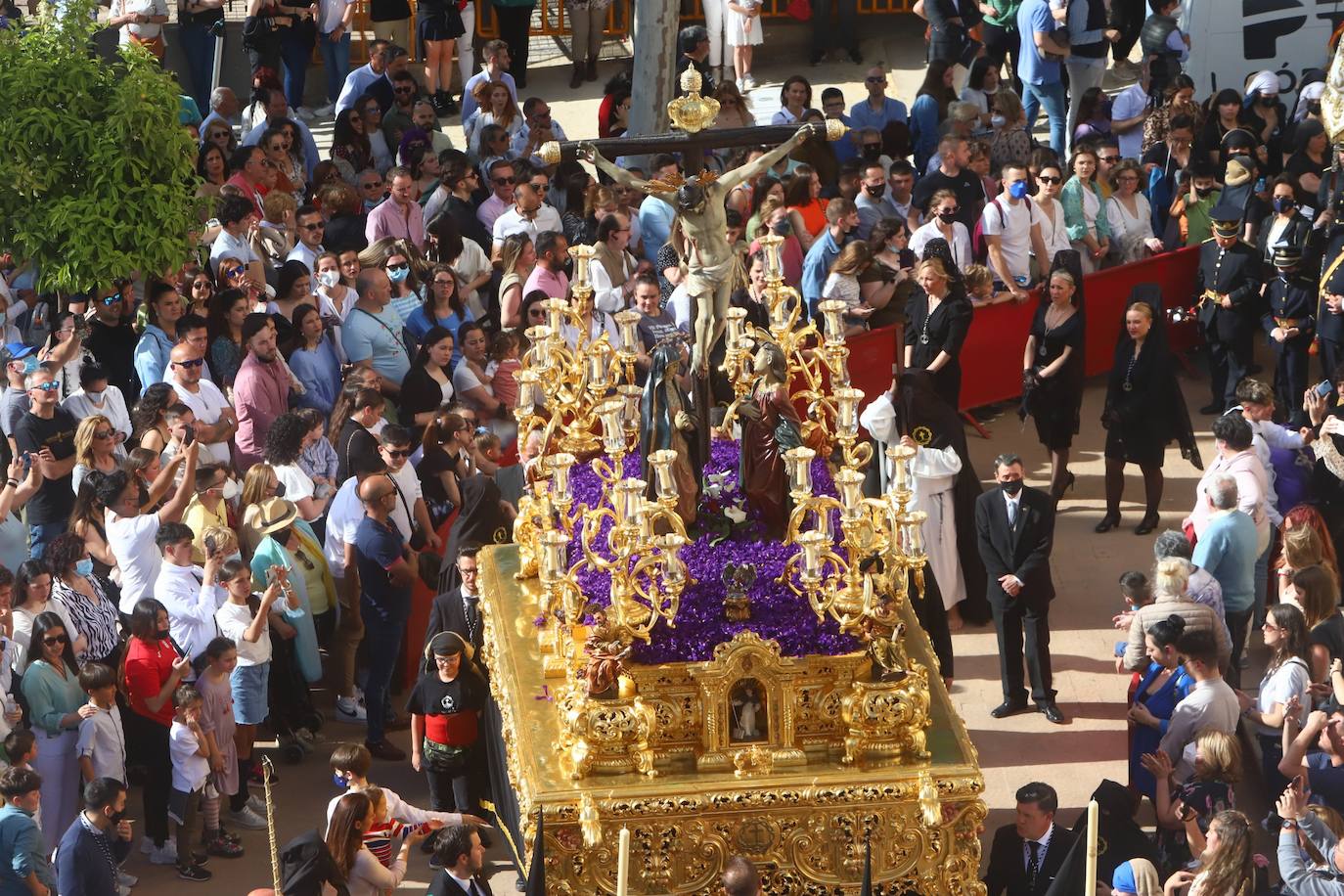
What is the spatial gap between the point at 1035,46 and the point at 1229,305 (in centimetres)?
455

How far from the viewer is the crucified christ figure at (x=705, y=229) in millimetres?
10477

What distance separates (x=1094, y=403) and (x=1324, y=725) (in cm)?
670

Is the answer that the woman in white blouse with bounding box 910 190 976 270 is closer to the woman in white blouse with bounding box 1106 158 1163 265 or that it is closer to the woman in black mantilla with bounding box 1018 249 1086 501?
the woman in black mantilla with bounding box 1018 249 1086 501

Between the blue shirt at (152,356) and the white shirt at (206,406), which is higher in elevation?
the blue shirt at (152,356)

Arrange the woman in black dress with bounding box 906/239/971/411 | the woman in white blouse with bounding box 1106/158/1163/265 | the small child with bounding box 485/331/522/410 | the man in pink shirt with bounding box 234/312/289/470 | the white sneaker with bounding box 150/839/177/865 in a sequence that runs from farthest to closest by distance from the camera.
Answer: the woman in white blouse with bounding box 1106/158/1163/265
the woman in black dress with bounding box 906/239/971/411
the small child with bounding box 485/331/522/410
the man in pink shirt with bounding box 234/312/289/470
the white sneaker with bounding box 150/839/177/865

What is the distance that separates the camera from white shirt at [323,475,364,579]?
13.3 m

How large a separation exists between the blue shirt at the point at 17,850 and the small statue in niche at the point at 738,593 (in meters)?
3.38

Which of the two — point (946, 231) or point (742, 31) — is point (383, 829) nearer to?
point (946, 231)

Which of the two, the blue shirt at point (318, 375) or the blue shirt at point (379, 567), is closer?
the blue shirt at point (379, 567)

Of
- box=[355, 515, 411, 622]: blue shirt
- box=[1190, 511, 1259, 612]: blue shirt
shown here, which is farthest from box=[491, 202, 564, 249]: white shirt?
box=[1190, 511, 1259, 612]: blue shirt

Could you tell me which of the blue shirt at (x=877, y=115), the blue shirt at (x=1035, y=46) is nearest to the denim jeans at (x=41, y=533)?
the blue shirt at (x=877, y=115)

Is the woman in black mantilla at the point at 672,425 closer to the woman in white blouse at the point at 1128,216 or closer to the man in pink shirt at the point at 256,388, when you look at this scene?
the man in pink shirt at the point at 256,388

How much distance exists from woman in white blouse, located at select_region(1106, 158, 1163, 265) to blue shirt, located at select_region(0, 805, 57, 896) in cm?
1072

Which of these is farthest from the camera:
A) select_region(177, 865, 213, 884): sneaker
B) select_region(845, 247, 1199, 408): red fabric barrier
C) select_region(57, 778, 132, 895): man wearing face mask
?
select_region(845, 247, 1199, 408): red fabric barrier
